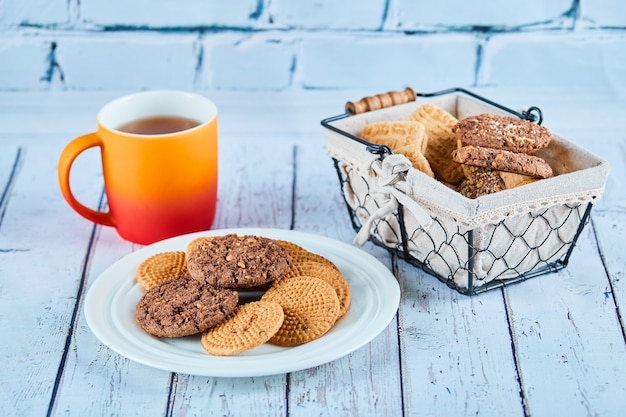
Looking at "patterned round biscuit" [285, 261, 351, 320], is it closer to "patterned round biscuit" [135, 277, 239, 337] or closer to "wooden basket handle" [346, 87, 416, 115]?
"patterned round biscuit" [135, 277, 239, 337]

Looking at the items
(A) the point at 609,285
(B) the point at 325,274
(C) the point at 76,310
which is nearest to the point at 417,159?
(B) the point at 325,274

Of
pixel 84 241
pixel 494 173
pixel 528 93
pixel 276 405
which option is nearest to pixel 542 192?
pixel 494 173

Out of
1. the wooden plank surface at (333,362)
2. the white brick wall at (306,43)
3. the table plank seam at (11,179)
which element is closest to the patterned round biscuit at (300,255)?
the wooden plank surface at (333,362)

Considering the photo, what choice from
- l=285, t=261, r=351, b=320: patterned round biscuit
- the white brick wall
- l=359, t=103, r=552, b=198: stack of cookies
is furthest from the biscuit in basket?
the white brick wall

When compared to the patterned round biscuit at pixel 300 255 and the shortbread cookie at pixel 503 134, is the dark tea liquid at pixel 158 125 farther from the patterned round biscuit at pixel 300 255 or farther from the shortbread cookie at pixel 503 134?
the shortbread cookie at pixel 503 134

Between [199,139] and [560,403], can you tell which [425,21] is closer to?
[199,139]

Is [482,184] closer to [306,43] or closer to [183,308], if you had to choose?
[183,308]
